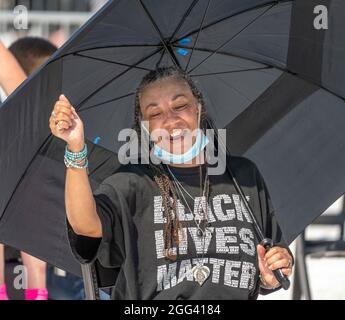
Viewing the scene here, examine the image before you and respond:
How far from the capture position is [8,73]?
16.4ft

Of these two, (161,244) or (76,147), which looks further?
(161,244)

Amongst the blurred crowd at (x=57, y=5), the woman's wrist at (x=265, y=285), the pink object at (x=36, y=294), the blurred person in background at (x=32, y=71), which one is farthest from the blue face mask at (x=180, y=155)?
the blurred crowd at (x=57, y=5)

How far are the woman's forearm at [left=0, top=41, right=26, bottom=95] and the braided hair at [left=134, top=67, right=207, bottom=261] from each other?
1.24m

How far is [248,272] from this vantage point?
367 centimetres

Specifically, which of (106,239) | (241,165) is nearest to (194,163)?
(241,165)

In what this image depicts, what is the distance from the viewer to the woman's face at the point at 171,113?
12.3 ft

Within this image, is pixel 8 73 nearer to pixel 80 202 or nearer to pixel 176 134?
pixel 176 134

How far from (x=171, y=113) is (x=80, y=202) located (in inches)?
22.3

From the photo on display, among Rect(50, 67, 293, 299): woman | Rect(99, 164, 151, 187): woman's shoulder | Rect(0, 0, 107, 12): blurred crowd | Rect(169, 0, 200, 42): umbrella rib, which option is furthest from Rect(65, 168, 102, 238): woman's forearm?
Rect(0, 0, 107, 12): blurred crowd

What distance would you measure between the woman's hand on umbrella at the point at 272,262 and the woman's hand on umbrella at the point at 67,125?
803 mm

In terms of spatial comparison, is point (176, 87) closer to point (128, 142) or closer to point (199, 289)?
point (128, 142)

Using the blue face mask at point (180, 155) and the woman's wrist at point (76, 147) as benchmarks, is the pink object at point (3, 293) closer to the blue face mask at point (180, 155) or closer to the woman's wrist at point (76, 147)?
the blue face mask at point (180, 155)

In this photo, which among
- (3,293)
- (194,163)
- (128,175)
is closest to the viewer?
(128,175)

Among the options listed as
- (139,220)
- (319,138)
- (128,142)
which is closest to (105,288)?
(139,220)
